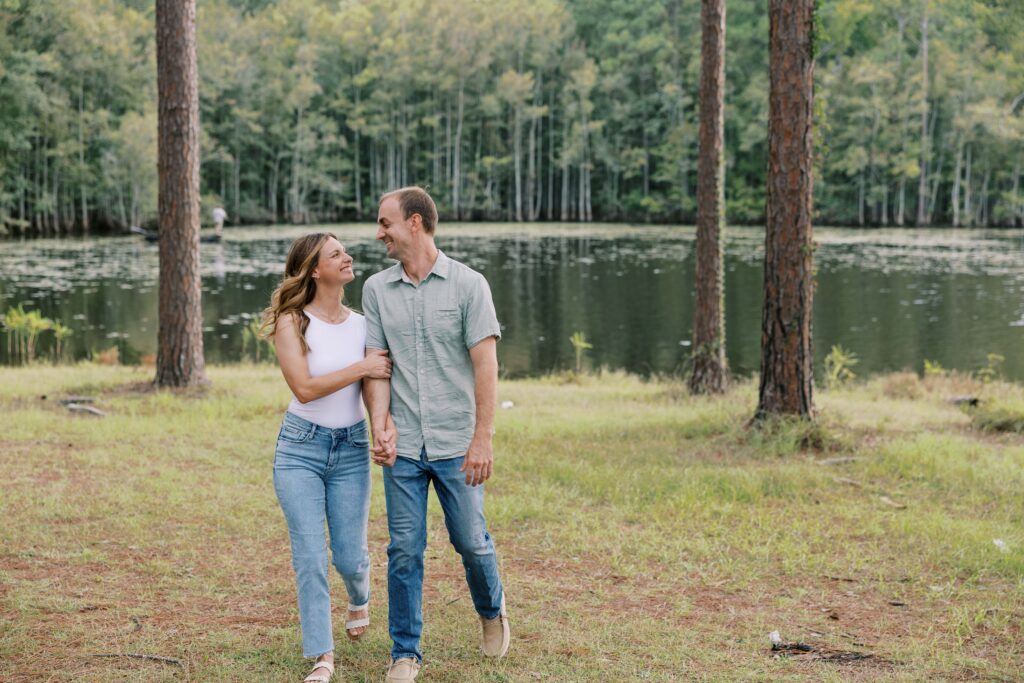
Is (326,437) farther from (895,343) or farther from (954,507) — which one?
(895,343)

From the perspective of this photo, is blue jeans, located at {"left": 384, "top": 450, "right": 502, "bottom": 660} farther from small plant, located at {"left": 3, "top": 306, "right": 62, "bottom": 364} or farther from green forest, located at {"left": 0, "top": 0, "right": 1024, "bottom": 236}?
green forest, located at {"left": 0, "top": 0, "right": 1024, "bottom": 236}

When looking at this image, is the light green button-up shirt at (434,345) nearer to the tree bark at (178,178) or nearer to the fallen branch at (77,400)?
the tree bark at (178,178)

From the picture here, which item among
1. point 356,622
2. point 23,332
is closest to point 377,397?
point 356,622

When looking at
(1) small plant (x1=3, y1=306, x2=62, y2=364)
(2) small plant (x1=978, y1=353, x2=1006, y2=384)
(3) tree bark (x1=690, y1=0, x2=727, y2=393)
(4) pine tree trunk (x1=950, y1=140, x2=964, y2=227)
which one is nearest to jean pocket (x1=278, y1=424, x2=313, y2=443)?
(3) tree bark (x1=690, y1=0, x2=727, y2=393)

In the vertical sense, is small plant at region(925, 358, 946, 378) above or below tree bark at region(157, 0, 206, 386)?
below

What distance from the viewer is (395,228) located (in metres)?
3.84

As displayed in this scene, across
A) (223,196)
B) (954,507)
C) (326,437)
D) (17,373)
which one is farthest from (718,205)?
(223,196)

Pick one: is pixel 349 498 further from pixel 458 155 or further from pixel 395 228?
pixel 458 155

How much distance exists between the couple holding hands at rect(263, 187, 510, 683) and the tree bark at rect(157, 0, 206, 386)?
6.82 m

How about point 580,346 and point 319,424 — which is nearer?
point 319,424

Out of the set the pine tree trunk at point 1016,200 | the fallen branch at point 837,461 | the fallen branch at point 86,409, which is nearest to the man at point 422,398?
the fallen branch at point 837,461

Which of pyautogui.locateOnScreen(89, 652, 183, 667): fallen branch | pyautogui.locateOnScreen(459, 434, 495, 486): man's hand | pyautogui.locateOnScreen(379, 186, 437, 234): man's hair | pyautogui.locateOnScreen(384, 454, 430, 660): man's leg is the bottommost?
pyautogui.locateOnScreen(89, 652, 183, 667): fallen branch

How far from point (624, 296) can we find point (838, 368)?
500 inches

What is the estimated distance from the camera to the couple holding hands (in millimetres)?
3875
